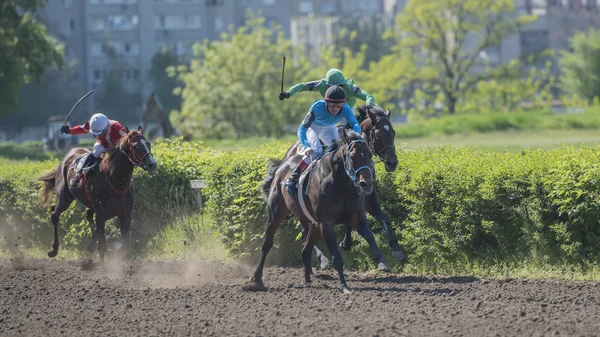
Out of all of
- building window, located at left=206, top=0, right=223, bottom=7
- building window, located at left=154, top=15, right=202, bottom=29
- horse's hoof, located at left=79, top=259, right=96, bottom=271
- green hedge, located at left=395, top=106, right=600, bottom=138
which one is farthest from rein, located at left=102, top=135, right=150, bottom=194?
building window, located at left=206, top=0, right=223, bottom=7

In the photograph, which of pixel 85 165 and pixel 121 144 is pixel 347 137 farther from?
pixel 85 165

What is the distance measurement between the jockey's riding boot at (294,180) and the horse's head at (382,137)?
892mm

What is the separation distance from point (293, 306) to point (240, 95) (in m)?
44.8

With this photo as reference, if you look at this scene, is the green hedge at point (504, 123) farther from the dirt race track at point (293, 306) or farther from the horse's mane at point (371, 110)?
the dirt race track at point (293, 306)

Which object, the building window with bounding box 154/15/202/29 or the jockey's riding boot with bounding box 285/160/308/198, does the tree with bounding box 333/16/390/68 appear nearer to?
the building window with bounding box 154/15/202/29

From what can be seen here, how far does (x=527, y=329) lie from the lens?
784 cm

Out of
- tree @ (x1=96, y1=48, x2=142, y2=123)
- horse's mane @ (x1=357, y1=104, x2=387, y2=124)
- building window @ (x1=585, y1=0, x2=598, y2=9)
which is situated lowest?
tree @ (x1=96, y1=48, x2=142, y2=123)

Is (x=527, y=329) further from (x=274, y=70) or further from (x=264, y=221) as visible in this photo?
(x=274, y=70)

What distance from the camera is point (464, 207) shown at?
1135 cm

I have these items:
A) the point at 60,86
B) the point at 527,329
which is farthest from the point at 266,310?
the point at 60,86

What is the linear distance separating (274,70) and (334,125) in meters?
44.1

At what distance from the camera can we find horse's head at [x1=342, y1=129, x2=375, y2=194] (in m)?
9.69

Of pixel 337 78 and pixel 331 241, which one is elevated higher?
pixel 337 78

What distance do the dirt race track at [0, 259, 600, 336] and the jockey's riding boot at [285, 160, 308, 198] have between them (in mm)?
1128
